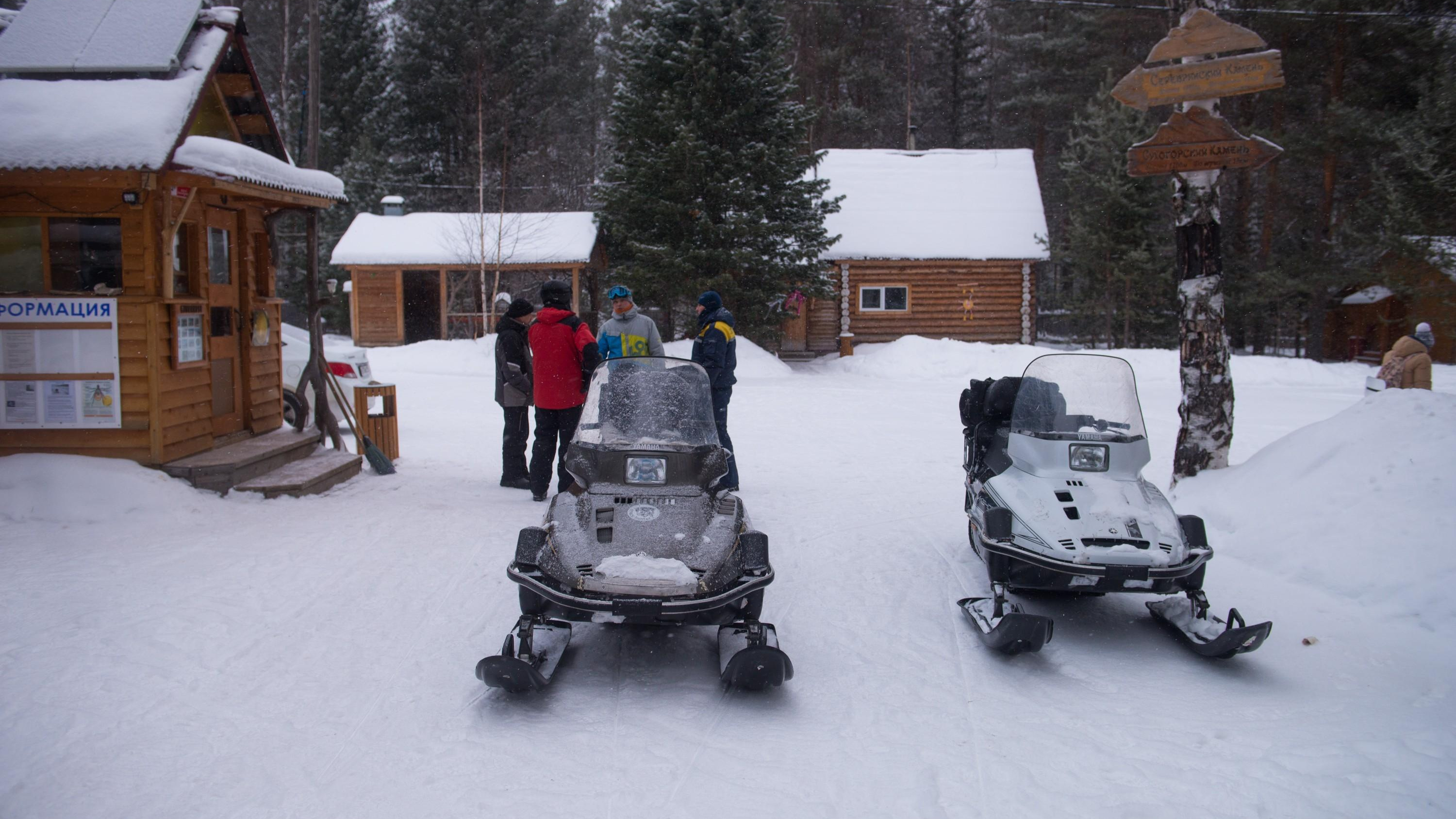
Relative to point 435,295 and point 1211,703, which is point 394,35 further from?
point 1211,703

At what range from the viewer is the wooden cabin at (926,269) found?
26.2 m

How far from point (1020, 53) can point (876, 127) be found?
6.28 meters

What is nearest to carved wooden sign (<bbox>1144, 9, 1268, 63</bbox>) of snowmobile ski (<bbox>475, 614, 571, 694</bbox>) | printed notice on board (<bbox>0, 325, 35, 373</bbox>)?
snowmobile ski (<bbox>475, 614, 571, 694</bbox>)

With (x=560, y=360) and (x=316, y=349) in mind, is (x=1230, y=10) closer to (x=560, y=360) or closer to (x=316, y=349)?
(x=560, y=360)

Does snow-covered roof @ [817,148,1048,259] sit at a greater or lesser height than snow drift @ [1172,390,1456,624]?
greater

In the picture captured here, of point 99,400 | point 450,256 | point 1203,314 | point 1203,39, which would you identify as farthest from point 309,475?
point 450,256

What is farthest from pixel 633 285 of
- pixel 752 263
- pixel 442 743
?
pixel 442 743

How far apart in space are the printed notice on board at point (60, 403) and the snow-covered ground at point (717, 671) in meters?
0.41

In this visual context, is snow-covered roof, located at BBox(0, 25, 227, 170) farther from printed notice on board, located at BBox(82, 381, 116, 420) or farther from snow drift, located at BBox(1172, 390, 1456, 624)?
snow drift, located at BBox(1172, 390, 1456, 624)

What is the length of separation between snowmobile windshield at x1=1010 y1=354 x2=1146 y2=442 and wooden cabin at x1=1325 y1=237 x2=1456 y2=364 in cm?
1278

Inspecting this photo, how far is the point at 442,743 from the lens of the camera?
12.6 feet

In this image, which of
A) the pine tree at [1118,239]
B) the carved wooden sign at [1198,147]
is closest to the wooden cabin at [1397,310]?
the pine tree at [1118,239]

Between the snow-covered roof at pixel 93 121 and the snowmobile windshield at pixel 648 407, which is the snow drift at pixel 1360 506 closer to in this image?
the snowmobile windshield at pixel 648 407

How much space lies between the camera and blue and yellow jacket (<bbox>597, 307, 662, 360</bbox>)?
307 inches
